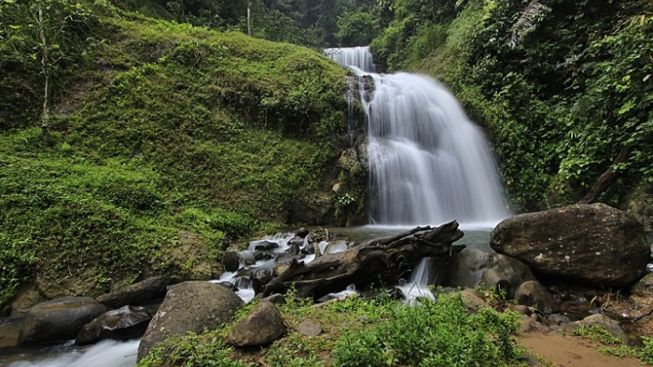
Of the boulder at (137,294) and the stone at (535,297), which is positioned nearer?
the stone at (535,297)

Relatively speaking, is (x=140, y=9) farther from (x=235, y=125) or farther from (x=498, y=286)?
(x=498, y=286)

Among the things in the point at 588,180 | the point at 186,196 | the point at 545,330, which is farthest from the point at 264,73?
the point at 545,330

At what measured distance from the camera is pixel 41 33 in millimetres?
9125

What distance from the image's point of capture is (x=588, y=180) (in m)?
9.12

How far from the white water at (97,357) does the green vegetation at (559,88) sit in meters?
9.73

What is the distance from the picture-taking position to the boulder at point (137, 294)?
586cm

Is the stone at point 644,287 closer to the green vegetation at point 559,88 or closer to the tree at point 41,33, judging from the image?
the green vegetation at point 559,88

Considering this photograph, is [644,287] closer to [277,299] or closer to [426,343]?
[426,343]

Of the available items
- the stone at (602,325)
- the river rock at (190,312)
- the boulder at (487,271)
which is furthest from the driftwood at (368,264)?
the stone at (602,325)

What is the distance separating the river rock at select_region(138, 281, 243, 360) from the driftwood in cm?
106

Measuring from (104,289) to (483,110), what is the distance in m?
12.0

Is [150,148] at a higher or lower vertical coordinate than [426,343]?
higher

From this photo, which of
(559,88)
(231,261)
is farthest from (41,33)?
(559,88)

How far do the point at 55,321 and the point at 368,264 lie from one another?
4.51m
